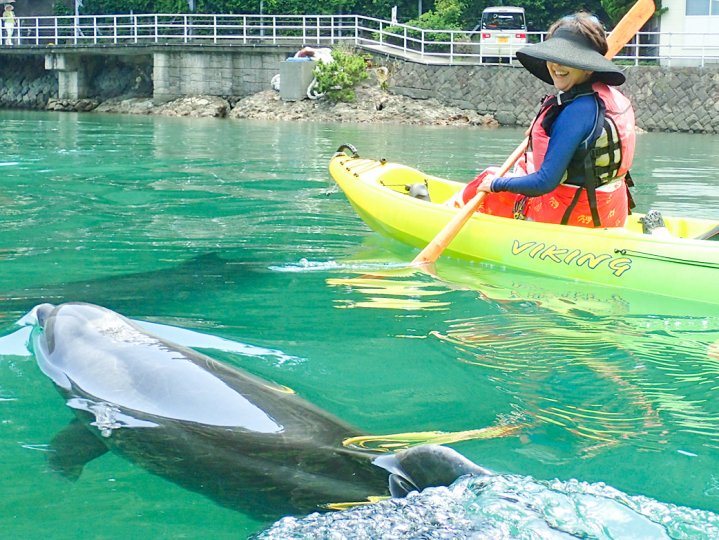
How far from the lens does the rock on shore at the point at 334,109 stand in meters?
24.3

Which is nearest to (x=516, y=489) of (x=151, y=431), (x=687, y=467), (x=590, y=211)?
(x=687, y=467)

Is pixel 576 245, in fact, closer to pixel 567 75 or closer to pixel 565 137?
pixel 565 137

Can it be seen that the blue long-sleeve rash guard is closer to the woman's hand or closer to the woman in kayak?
the woman in kayak

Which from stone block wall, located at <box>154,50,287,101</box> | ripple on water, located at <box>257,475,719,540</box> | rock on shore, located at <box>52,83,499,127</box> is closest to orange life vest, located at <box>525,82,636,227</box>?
ripple on water, located at <box>257,475,719,540</box>

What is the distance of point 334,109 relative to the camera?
81.8ft

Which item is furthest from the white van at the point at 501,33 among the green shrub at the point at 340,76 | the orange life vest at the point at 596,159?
the orange life vest at the point at 596,159

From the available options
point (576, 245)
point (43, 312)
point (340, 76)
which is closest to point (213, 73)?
point (340, 76)

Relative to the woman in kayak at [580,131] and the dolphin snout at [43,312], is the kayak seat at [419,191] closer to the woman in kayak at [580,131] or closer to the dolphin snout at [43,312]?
the woman in kayak at [580,131]

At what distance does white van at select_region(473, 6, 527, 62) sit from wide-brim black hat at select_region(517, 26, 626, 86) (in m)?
19.7

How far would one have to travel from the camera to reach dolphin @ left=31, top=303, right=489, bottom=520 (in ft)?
8.93

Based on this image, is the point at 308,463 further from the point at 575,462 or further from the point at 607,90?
the point at 607,90

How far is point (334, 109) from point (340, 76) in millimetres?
820

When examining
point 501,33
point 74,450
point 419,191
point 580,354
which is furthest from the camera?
point 501,33

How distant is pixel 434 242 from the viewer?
21.2ft
